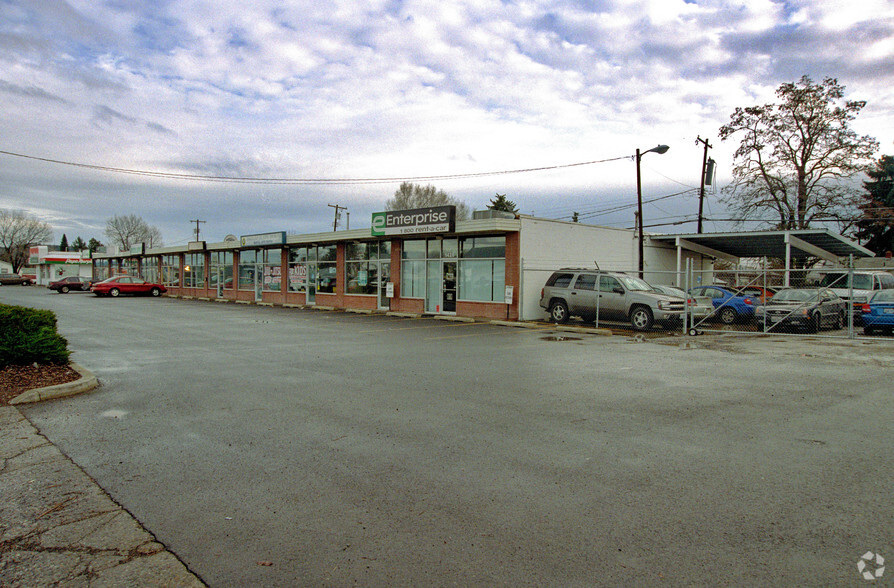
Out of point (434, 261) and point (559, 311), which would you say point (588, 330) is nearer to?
point (559, 311)

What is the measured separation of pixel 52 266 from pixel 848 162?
289 ft

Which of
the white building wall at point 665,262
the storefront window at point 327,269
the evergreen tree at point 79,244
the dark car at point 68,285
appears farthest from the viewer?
the evergreen tree at point 79,244

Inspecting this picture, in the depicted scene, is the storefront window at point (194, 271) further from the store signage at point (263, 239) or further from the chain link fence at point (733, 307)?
the chain link fence at point (733, 307)

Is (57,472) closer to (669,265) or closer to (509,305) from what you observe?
(509,305)

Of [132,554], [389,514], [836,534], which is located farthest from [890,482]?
[132,554]

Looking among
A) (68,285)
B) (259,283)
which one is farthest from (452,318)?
(68,285)

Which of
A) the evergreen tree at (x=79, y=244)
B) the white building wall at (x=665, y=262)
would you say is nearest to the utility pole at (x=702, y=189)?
the white building wall at (x=665, y=262)

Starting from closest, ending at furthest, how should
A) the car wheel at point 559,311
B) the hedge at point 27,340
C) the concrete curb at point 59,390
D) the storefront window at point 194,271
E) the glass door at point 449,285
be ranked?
the concrete curb at point 59,390 → the hedge at point 27,340 → the car wheel at point 559,311 → the glass door at point 449,285 → the storefront window at point 194,271

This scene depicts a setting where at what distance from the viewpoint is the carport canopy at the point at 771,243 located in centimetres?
2289

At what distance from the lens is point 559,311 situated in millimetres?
19047

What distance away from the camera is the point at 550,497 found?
4.24m

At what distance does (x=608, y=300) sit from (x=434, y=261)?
823 cm

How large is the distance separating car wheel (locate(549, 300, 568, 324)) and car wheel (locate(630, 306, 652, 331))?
2.36 metres

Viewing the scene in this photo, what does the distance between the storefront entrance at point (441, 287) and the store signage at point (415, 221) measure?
177 centimetres
